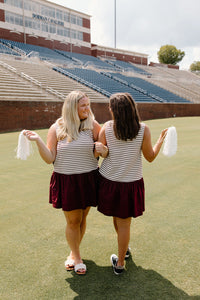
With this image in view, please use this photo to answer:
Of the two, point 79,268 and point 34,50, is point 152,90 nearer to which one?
point 34,50

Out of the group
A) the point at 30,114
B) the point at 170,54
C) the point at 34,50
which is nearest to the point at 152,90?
the point at 34,50

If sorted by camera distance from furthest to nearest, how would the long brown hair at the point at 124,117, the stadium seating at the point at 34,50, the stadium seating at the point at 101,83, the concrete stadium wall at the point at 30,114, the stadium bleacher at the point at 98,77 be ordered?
the stadium seating at the point at 34,50 < the stadium bleacher at the point at 98,77 < the stadium seating at the point at 101,83 < the concrete stadium wall at the point at 30,114 < the long brown hair at the point at 124,117

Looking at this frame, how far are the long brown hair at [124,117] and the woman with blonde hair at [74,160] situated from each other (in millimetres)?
282

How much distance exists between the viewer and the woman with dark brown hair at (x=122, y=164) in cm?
234

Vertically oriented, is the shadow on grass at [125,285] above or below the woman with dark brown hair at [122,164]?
below

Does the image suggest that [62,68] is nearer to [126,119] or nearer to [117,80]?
[117,80]

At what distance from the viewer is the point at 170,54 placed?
67.6 meters

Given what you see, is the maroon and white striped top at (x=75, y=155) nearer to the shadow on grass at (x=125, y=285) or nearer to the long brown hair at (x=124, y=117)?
the long brown hair at (x=124, y=117)

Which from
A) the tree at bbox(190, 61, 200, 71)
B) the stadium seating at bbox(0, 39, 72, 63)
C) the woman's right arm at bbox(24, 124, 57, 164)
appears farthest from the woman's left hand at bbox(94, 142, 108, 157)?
the tree at bbox(190, 61, 200, 71)

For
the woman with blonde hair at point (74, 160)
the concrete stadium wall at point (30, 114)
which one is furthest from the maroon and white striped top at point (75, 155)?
the concrete stadium wall at point (30, 114)

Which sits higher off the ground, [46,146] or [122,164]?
[46,146]

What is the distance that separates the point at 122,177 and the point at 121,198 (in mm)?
181

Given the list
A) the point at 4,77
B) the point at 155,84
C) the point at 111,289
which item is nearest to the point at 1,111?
the point at 4,77

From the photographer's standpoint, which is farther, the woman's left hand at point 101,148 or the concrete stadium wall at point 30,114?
the concrete stadium wall at point 30,114
